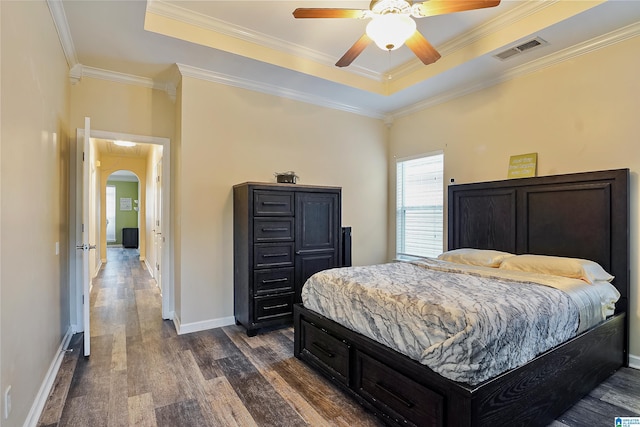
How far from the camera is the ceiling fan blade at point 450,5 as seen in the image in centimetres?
210

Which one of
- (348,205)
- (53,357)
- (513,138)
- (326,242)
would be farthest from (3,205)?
→ (513,138)

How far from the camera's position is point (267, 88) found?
4.07 meters

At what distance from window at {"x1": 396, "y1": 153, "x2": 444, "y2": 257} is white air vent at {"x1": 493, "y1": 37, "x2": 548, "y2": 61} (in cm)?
139

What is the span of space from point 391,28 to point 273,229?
2229 millimetres

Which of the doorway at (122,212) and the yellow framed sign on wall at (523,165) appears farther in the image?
the doorway at (122,212)

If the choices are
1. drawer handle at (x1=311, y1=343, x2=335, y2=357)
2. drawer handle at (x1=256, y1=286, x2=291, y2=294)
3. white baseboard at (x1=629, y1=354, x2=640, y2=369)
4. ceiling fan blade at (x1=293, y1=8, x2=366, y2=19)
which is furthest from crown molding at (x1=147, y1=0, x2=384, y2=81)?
white baseboard at (x1=629, y1=354, x2=640, y2=369)

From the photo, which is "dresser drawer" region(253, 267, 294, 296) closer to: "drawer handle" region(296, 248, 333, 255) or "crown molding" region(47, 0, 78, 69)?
"drawer handle" region(296, 248, 333, 255)

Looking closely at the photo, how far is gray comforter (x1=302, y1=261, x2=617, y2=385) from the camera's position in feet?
5.36

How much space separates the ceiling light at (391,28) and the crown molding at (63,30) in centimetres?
241

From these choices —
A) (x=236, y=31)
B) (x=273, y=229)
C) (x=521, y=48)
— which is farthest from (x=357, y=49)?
(x=273, y=229)

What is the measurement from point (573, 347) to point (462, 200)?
215 centimetres

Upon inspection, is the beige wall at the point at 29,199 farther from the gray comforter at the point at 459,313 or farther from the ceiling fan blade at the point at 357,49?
the ceiling fan blade at the point at 357,49

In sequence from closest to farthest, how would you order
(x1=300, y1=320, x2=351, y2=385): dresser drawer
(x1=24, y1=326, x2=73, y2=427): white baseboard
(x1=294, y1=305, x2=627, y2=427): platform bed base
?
(x1=294, y1=305, x2=627, y2=427): platform bed base → (x1=24, y1=326, x2=73, y2=427): white baseboard → (x1=300, y1=320, x2=351, y2=385): dresser drawer

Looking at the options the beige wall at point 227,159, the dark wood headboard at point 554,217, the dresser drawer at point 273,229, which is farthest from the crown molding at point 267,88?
the dark wood headboard at point 554,217
